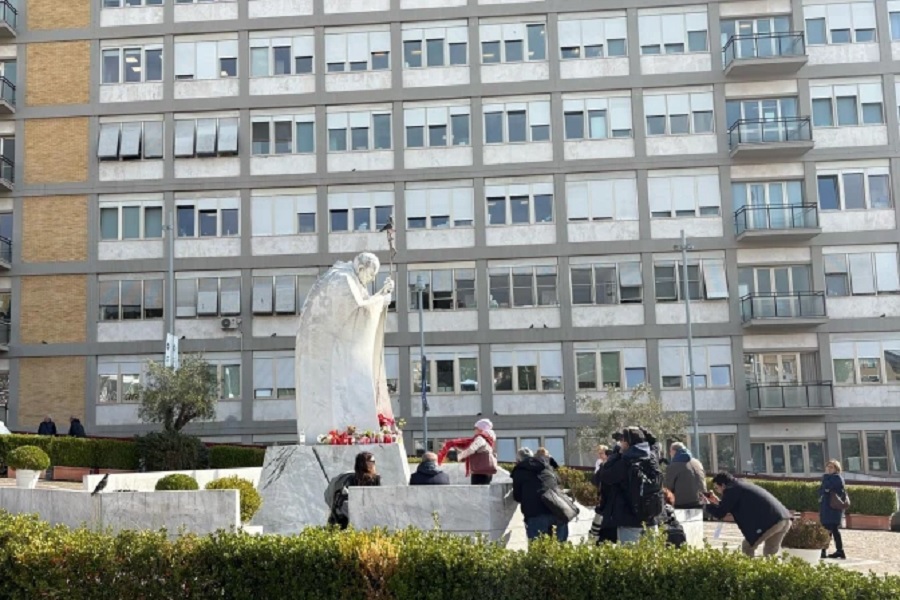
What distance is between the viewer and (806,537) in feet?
43.9

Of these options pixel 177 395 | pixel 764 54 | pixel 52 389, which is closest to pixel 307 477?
pixel 177 395

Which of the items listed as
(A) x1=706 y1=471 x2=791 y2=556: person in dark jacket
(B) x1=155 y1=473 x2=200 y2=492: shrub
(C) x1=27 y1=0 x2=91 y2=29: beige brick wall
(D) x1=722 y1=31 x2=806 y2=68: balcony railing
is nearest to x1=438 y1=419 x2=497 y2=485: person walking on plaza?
(A) x1=706 y1=471 x2=791 y2=556: person in dark jacket

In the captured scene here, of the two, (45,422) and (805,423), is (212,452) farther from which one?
(805,423)

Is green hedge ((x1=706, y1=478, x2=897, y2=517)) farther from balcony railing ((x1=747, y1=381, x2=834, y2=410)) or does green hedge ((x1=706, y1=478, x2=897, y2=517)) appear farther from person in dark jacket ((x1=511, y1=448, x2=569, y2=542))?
person in dark jacket ((x1=511, y1=448, x2=569, y2=542))

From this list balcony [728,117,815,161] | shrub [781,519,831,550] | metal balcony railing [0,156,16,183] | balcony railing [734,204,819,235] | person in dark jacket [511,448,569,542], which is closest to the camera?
person in dark jacket [511,448,569,542]

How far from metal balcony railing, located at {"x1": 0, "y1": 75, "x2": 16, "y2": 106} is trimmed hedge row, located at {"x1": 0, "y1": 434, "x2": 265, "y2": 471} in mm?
17165

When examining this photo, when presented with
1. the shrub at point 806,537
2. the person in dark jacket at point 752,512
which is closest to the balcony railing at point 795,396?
the shrub at point 806,537

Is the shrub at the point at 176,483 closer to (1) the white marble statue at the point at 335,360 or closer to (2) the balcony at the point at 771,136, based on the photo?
(1) the white marble statue at the point at 335,360

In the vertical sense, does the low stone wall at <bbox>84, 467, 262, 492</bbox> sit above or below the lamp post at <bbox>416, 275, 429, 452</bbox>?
below

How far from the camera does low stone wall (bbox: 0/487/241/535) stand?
12.8 m

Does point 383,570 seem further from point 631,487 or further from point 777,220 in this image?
point 777,220

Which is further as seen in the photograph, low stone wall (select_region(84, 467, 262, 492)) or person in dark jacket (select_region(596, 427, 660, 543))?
low stone wall (select_region(84, 467, 262, 492))

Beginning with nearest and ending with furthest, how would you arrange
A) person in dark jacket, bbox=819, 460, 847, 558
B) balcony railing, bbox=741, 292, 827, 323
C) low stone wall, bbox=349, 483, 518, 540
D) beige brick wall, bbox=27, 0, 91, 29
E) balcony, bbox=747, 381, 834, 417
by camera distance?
low stone wall, bbox=349, 483, 518, 540, person in dark jacket, bbox=819, 460, 847, 558, balcony, bbox=747, 381, 834, 417, balcony railing, bbox=741, 292, 827, 323, beige brick wall, bbox=27, 0, 91, 29

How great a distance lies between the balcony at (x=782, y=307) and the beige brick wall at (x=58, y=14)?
2851 cm
